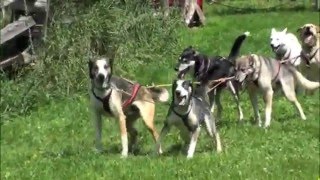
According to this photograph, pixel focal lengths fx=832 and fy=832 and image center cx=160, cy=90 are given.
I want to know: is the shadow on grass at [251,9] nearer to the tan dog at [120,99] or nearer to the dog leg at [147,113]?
the tan dog at [120,99]

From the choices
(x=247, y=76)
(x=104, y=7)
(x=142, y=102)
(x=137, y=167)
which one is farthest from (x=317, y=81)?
(x=137, y=167)

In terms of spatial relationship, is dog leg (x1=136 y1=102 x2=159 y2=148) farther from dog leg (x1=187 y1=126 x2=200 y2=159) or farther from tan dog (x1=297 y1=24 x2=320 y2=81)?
tan dog (x1=297 y1=24 x2=320 y2=81)

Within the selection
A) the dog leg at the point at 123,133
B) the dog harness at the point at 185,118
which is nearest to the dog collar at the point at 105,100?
the dog leg at the point at 123,133

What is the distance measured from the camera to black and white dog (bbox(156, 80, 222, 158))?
9.81 metres

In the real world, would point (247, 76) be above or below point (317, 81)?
above

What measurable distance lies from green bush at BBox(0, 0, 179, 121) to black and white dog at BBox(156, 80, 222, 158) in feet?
13.6

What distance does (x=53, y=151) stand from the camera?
1119 centimetres

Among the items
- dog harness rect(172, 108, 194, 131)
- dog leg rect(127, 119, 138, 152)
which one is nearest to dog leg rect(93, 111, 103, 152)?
dog leg rect(127, 119, 138, 152)

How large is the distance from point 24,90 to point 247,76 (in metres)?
3.90

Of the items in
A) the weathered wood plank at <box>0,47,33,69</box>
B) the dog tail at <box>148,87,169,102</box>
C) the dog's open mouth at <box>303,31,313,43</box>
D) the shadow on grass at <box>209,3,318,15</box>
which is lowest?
the shadow on grass at <box>209,3,318,15</box>

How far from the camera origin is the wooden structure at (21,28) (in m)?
14.6

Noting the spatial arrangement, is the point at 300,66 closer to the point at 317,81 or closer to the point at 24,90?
the point at 317,81

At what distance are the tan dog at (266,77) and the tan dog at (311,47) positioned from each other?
1220mm

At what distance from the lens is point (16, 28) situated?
14594 millimetres
